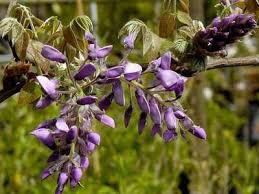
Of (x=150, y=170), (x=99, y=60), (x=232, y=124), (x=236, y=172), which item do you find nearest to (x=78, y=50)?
(x=99, y=60)

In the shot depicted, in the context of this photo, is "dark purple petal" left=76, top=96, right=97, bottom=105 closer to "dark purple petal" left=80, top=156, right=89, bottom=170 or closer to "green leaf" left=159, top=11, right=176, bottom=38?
"dark purple petal" left=80, top=156, right=89, bottom=170

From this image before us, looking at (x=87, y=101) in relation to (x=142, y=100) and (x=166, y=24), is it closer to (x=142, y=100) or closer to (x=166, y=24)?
(x=142, y=100)

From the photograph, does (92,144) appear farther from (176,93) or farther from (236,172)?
(236,172)

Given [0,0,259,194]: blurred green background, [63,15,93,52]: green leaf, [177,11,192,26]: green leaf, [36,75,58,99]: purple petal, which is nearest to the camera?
[36,75,58,99]: purple petal

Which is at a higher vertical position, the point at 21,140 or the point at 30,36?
the point at 30,36

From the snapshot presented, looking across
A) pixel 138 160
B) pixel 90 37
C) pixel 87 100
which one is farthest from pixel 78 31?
pixel 138 160

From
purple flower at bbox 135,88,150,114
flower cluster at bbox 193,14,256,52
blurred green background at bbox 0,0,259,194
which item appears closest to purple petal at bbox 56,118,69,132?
purple flower at bbox 135,88,150,114
